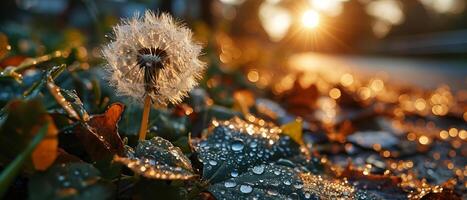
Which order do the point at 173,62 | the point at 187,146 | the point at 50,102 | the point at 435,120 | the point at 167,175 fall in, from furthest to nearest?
the point at 435,120
the point at 50,102
the point at 187,146
the point at 173,62
the point at 167,175

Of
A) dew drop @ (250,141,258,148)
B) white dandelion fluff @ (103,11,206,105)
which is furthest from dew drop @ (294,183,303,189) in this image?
white dandelion fluff @ (103,11,206,105)

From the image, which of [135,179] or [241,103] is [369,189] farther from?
[241,103]

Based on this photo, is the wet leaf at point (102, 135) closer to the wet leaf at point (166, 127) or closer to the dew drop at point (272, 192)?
the dew drop at point (272, 192)

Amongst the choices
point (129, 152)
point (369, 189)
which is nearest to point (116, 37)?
point (129, 152)

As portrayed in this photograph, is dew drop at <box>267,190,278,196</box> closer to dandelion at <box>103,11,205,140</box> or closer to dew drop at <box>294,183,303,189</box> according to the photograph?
dew drop at <box>294,183,303,189</box>

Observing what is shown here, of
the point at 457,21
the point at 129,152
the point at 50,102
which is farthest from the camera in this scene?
the point at 457,21

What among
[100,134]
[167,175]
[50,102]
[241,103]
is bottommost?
[167,175]

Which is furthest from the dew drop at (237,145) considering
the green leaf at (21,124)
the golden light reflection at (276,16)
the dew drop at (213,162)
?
the golden light reflection at (276,16)
